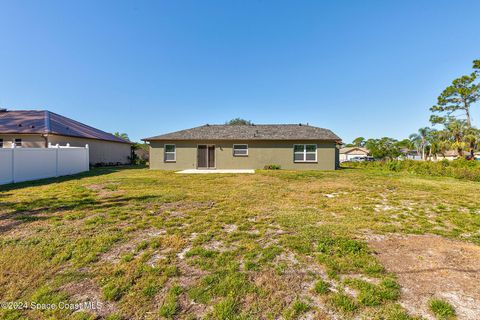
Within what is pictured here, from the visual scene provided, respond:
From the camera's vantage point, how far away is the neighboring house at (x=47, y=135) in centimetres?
1622

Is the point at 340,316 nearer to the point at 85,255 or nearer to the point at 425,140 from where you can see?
the point at 85,255

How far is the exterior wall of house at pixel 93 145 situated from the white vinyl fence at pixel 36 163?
15.8 feet

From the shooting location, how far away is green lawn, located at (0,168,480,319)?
2.22 meters

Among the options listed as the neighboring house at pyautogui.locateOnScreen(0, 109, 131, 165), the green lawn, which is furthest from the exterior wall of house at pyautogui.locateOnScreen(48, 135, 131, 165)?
the green lawn

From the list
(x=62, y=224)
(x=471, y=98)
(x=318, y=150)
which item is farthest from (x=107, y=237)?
(x=471, y=98)

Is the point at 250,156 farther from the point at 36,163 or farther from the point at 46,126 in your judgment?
the point at 46,126

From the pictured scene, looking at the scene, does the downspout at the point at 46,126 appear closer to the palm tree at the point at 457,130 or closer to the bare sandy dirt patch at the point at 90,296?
the bare sandy dirt patch at the point at 90,296

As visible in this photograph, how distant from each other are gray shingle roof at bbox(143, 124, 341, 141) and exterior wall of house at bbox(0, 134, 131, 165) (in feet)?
21.9

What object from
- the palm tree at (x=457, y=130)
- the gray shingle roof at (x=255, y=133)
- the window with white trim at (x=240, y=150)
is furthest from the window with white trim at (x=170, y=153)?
the palm tree at (x=457, y=130)

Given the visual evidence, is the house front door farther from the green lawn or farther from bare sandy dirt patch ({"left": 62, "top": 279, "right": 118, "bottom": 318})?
bare sandy dirt patch ({"left": 62, "top": 279, "right": 118, "bottom": 318})

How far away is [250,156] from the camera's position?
1638 cm

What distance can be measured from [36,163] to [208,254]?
11531 millimetres

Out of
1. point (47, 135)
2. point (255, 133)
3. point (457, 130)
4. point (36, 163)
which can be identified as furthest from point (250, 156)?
point (457, 130)

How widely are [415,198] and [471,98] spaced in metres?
31.5
